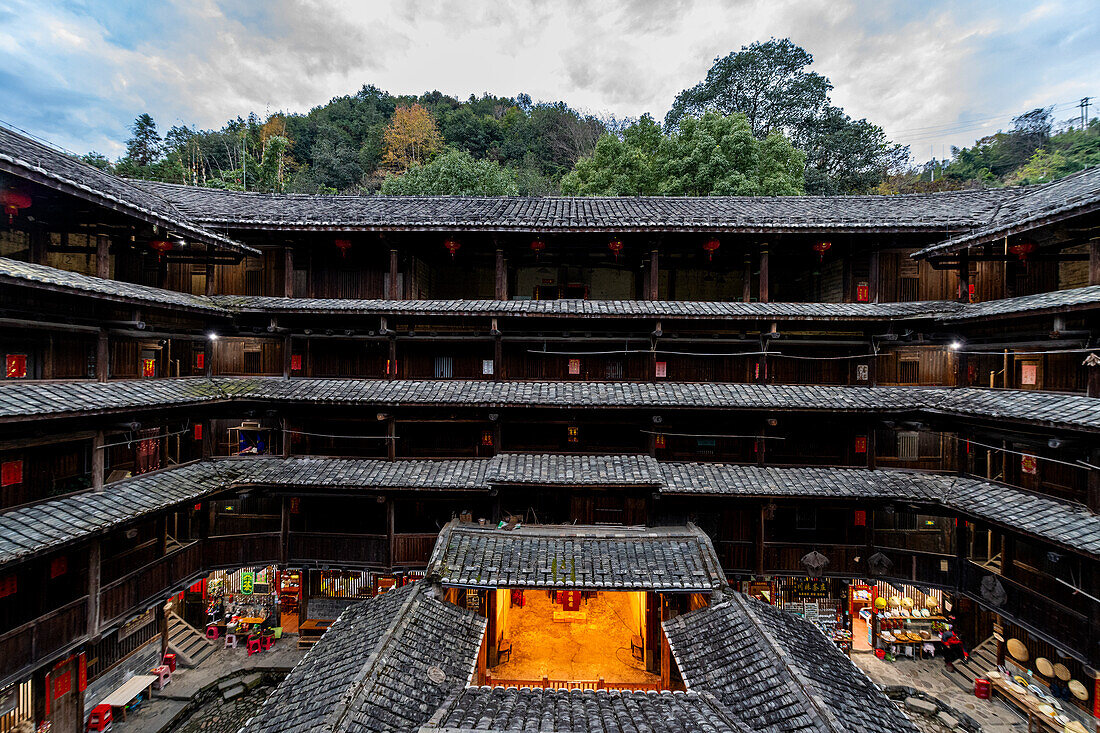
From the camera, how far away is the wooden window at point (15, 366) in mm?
11336

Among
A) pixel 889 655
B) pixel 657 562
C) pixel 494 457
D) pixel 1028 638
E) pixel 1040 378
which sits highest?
pixel 1040 378

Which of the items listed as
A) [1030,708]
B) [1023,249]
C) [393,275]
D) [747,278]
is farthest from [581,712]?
[1023,249]

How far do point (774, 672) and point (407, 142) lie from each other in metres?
50.8

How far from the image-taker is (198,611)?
19.7m

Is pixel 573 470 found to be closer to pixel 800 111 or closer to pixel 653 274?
pixel 653 274

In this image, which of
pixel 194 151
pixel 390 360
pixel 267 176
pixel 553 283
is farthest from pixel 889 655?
pixel 194 151

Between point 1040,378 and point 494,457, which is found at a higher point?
point 1040,378

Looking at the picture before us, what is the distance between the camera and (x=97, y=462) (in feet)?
42.5

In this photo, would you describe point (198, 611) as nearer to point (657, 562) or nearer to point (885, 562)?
point (657, 562)

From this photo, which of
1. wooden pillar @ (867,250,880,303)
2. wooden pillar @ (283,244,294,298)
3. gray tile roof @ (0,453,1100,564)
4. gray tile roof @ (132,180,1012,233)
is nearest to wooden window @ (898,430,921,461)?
gray tile roof @ (0,453,1100,564)

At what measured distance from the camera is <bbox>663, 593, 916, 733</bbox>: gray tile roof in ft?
29.9

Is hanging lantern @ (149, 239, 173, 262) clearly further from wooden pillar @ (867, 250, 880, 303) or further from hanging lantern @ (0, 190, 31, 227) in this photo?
wooden pillar @ (867, 250, 880, 303)

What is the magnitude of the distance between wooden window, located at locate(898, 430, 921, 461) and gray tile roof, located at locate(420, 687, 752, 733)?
13.1 metres

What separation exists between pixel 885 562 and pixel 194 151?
63306 millimetres
